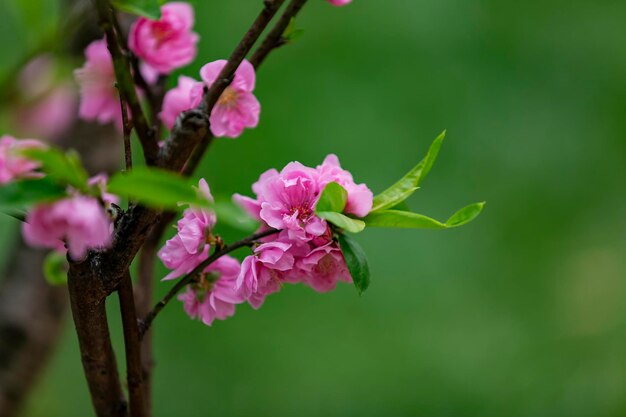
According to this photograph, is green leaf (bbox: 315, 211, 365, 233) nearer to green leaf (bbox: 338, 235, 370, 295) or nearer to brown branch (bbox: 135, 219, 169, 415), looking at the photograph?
green leaf (bbox: 338, 235, 370, 295)

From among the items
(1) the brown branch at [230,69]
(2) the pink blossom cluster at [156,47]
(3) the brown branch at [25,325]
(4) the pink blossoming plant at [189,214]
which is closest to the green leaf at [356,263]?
(4) the pink blossoming plant at [189,214]

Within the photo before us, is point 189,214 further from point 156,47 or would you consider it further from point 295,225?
point 156,47

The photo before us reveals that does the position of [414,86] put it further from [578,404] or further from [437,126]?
[578,404]

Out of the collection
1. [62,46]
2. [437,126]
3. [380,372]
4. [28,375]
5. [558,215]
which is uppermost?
[62,46]

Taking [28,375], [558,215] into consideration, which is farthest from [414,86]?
[28,375]

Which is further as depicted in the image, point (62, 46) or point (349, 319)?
point (349, 319)

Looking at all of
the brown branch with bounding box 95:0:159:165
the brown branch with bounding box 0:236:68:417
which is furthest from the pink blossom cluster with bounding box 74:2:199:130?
the brown branch with bounding box 0:236:68:417

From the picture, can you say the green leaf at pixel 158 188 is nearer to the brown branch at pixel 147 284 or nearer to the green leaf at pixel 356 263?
the green leaf at pixel 356 263
